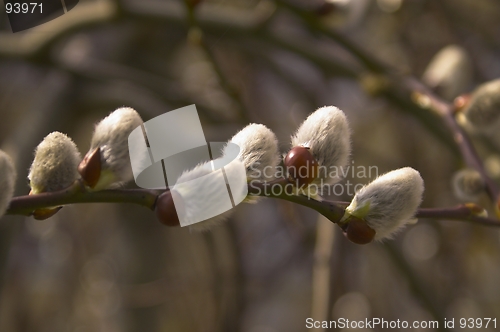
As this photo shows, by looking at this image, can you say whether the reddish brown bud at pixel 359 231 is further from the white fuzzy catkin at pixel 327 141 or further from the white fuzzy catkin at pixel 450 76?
the white fuzzy catkin at pixel 450 76

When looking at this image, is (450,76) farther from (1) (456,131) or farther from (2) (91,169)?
(2) (91,169)

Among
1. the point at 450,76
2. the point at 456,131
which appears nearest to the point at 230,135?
the point at 456,131

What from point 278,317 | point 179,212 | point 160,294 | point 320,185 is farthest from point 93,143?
point 278,317

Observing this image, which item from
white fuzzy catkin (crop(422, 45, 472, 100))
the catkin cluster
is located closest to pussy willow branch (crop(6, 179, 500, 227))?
the catkin cluster

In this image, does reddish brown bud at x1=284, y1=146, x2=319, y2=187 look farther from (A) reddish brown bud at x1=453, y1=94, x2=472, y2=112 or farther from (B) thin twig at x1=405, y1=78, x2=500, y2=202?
(A) reddish brown bud at x1=453, y1=94, x2=472, y2=112

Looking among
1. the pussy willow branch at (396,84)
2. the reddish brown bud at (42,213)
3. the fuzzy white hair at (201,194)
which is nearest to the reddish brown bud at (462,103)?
the pussy willow branch at (396,84)

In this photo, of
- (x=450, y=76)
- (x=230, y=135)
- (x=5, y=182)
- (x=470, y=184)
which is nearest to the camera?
(x=5, y=182)

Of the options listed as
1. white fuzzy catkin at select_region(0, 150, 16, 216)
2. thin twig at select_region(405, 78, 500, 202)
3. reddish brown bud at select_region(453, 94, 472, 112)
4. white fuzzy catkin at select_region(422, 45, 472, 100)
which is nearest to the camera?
white fuzzy catkin at select_region(0, 150, 16, 216)
